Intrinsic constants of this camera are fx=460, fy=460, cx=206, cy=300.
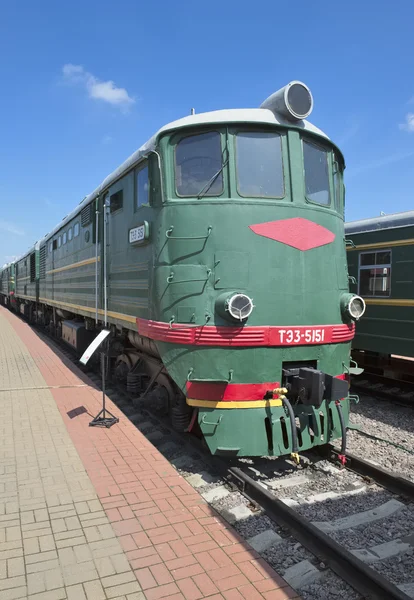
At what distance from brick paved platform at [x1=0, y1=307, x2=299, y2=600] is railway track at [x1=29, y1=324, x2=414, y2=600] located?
0.33m

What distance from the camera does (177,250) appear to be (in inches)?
197

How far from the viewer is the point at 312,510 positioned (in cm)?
442

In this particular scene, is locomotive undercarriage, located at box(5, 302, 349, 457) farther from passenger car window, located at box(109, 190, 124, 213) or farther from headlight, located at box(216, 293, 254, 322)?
passenger car window, located at box(109, 190, 124, 213)

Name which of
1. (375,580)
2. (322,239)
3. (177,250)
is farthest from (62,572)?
(322,239)

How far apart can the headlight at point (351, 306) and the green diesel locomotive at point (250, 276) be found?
17 mm

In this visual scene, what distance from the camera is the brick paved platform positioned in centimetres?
299

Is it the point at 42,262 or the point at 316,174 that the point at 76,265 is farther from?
the point at 42,262

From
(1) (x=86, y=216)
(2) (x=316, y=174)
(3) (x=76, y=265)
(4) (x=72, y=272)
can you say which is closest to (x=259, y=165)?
(2) (x=316, y=174)

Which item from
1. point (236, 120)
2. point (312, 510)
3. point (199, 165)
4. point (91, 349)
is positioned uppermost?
point (236, 120)

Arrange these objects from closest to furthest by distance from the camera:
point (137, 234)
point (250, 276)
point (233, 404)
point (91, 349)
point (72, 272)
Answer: point (233, 404), point (250, 276), point (137, 234), point (91, 349), point (72, 272)

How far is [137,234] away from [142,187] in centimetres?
64

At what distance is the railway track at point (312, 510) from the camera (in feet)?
10.8

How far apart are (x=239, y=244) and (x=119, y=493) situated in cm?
273

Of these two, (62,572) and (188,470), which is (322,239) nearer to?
(188,470)
